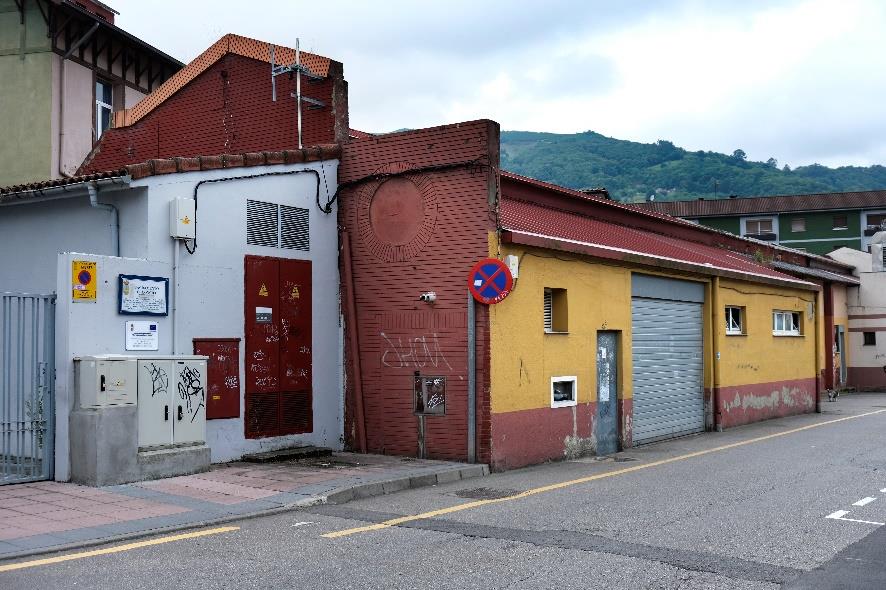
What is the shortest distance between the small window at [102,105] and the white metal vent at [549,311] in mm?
15458

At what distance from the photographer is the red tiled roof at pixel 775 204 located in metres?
56.5

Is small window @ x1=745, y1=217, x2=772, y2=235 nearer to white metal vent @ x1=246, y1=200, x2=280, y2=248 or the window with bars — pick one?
the window with bars

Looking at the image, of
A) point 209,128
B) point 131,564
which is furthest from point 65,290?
point 209,128

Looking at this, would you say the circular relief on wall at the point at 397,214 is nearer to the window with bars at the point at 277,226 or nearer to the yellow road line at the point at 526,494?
the window with bars at the point at 277,226

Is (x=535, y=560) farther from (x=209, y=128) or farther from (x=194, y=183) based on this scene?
(x=209, y=128)

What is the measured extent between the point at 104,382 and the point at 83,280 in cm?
134

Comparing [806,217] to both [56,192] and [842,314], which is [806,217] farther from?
[56,192]

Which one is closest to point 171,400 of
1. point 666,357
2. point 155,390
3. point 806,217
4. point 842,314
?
point 155,390

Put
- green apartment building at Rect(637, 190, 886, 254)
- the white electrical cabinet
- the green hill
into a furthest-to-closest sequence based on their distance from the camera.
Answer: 1. the green hill
2. green apartment building at Rect(637, 190, 886, 254)
3. the white electrical cabinet

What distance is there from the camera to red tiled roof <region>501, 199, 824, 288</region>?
563 inches

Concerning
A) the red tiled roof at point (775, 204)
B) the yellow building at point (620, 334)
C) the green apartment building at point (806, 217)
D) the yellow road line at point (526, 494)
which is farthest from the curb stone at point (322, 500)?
the green apartment building at point (806, 217)

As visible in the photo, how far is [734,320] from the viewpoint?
2094cm

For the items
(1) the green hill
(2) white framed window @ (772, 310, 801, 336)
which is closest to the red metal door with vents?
(2) white framed window @ (772, 310, 801, 336)

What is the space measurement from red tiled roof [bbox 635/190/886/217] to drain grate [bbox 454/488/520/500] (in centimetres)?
4727
